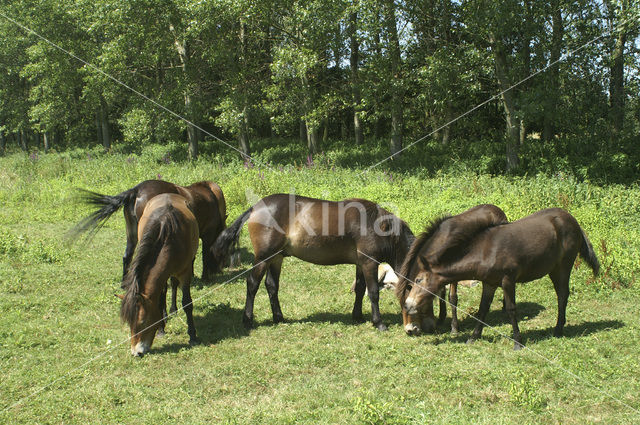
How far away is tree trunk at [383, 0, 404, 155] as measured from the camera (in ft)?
54.6

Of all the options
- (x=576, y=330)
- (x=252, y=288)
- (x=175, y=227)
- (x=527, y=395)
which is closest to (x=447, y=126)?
(x=576, y=330)

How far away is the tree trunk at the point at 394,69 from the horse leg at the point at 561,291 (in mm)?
11880

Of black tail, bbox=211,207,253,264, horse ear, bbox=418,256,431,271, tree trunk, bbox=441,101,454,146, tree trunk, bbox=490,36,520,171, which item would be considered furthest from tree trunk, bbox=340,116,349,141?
horse ear, bbox=418,256,431,271

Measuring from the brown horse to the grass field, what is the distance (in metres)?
0.62

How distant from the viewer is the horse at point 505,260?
6141 mm

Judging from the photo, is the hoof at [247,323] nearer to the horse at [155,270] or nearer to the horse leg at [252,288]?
the horse leg at [252,288]

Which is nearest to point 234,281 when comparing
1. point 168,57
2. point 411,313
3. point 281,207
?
point 281,207

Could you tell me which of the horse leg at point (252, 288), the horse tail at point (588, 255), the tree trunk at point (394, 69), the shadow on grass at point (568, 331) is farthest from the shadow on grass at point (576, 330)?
the tree trunk at point (394, 69)

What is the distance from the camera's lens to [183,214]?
7.00m

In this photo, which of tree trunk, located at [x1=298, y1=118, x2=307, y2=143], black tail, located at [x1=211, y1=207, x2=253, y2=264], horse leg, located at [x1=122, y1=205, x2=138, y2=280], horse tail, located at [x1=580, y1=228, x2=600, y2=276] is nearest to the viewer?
horse tail, located at [x1=580, y1=228, x2=600, y2=276]

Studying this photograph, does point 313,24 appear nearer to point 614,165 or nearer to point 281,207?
point 614,165

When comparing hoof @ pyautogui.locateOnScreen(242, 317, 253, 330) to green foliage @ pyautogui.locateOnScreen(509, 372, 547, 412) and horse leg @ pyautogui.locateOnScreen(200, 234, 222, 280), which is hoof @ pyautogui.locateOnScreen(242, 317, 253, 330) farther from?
green foliage @ pyautogui.locateOnScreen(509, 372, 547, 412)

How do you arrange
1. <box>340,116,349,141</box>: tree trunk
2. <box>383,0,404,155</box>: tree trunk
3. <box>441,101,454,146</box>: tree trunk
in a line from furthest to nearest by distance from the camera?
<box>340,116,349,141</box>: tree trunk, <box>441,101,454,146</box>: tree trunk, <box>383,0,404,155</box>: tree trunk

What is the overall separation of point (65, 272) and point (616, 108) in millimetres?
16876
